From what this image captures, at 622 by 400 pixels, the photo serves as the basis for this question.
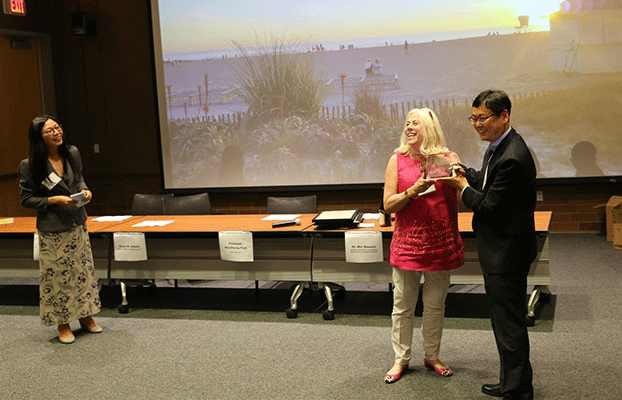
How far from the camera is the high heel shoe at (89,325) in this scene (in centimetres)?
438

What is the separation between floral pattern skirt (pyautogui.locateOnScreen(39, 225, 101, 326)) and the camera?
4168mm

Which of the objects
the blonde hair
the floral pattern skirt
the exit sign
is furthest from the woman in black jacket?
the exit sign

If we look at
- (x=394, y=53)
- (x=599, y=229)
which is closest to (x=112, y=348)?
(x=394, y=53)

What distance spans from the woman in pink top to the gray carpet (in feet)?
1.30

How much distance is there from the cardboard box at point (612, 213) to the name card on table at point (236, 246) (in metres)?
3.96

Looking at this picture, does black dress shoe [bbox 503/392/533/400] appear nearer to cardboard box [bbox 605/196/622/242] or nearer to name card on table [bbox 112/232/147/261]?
name card on table [bbox 112/232/147/261]

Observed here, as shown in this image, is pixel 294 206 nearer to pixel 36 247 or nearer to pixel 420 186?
pixel 36 247

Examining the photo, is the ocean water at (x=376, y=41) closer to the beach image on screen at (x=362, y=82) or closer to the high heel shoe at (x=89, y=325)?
the beach image on screen at (x=362, y=82)

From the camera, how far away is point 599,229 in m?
7.08

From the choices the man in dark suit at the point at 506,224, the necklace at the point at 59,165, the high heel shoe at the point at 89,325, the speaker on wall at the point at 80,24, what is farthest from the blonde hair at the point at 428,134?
the speaker on wall at the point at 80,24

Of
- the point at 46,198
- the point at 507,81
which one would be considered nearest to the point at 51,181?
the point at 46,198

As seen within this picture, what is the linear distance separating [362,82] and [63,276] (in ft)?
14.3

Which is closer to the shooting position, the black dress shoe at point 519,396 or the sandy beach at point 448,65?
the black dress shoe at point 519,396

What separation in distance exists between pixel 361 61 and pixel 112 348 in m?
4.63
